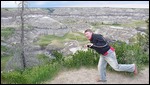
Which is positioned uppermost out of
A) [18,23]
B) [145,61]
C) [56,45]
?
[145,61]

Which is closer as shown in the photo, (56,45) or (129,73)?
(129,73)

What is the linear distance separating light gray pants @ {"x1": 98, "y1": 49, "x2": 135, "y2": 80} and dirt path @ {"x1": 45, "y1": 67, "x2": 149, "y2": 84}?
0.36 m

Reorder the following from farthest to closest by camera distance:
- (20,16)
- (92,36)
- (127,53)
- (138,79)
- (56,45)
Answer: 1. (56,45)
2. (20,16)
3. (127,53)
4. (138,79)
5. (92,36)

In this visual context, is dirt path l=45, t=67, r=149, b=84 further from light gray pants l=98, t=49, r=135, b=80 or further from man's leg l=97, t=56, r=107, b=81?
light gray pants l=98, t=49, r=135, b=80

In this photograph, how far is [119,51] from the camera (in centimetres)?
1375

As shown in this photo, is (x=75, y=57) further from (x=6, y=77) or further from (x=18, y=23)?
(x=18, y=23)

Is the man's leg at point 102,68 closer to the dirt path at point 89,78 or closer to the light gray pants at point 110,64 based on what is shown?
the light gray pants at point 110,64

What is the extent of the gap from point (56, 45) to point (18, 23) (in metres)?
83.3

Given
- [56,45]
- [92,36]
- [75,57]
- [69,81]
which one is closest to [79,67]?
[75,57]

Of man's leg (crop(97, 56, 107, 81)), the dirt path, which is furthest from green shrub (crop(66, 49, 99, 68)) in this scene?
man's leg (crop(97, 56, 107, 81))

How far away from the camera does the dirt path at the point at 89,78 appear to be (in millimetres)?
12133

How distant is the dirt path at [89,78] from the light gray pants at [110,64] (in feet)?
1.19

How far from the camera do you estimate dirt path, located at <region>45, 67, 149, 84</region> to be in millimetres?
12133

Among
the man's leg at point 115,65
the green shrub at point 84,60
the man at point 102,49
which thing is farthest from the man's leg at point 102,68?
the green shrub at point 84,60
